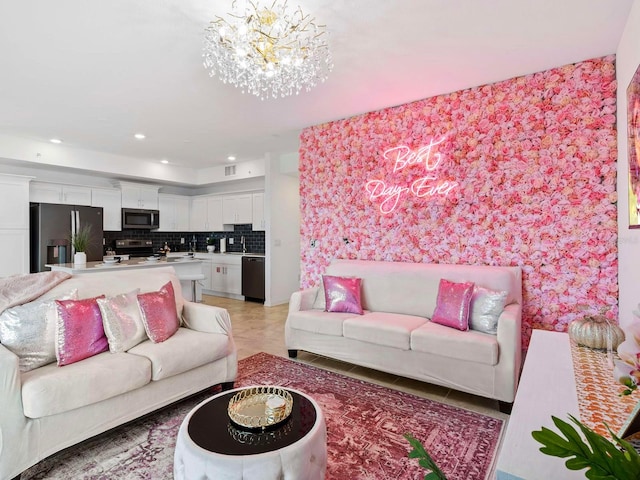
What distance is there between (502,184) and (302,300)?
90.9 inches

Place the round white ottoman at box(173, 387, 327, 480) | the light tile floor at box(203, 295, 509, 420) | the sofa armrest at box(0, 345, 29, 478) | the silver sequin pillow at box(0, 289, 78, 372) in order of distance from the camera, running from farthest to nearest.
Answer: the light tile floor at box(203, 295, 509, 420), the silver sequin pillow at box(0, 289, 78, 372), the sofa armrest at box(0, 345, 29, 478), the round white ottoman at box(173, 387, 327, 480)

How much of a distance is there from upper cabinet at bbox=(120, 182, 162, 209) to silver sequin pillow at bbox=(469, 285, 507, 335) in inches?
257

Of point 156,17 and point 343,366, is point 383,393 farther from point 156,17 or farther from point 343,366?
point 156,17

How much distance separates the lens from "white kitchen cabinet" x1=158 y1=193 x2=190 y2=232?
24.8ft

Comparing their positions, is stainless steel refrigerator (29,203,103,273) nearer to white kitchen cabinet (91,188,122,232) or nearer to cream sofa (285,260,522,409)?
white kitchen cabinet (91,188,122,232)

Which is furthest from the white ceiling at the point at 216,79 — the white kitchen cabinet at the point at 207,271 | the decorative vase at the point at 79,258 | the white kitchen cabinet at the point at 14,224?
the white kitchen cabinet at the point at 207,271

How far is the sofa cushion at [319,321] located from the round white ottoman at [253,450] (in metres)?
1.63

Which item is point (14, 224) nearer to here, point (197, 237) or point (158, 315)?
point (197, 237)

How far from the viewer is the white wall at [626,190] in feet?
7.30

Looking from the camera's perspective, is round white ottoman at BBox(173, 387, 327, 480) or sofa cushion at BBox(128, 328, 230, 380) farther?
sofa cushion at BBox(128, 328, 230, 380)

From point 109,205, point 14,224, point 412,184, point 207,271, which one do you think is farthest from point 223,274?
point 412,184

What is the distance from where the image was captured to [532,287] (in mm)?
3307

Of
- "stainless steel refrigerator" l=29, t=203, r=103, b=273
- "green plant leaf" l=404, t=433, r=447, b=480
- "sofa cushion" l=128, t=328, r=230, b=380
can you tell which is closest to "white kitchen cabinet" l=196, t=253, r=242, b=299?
"stainless steel refrigerator" l=29, t=203, r=103, b=273

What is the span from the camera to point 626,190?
2553 mm
